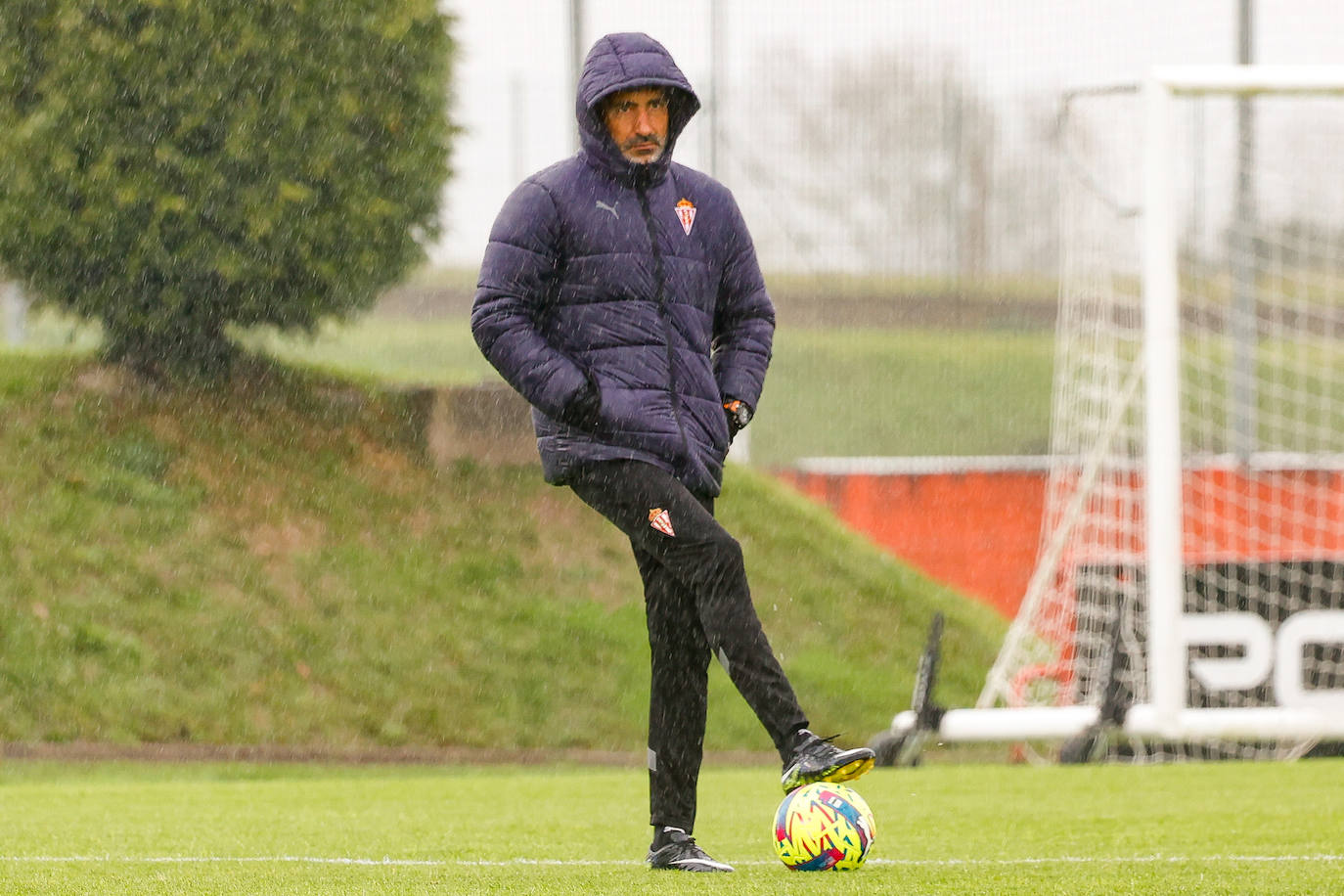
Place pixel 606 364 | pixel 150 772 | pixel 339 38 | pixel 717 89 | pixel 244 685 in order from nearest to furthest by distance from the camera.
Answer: pixel 606 364
pixel 150 772
pixel 244 685
pixel 339 38
pixel 717 89

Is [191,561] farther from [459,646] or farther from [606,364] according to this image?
[606,364]

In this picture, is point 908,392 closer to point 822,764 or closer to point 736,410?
point 736,410

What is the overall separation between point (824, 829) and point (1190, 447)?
11.7 metres

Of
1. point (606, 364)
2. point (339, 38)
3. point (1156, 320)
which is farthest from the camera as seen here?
point (339, 38)

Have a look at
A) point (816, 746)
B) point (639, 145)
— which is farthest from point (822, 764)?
point (639, 145)

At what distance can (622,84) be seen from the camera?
4.36 meters

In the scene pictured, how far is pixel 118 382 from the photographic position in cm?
1280

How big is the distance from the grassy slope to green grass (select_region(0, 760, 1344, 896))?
1.78m

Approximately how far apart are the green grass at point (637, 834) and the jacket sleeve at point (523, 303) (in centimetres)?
116

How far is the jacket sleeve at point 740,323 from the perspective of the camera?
4.72 m

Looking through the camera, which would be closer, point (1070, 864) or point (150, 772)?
point (1070, 864)

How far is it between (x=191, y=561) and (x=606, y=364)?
783cm

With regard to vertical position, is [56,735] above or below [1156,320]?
below

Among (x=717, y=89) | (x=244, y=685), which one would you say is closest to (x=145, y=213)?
(x=244, y=685)
